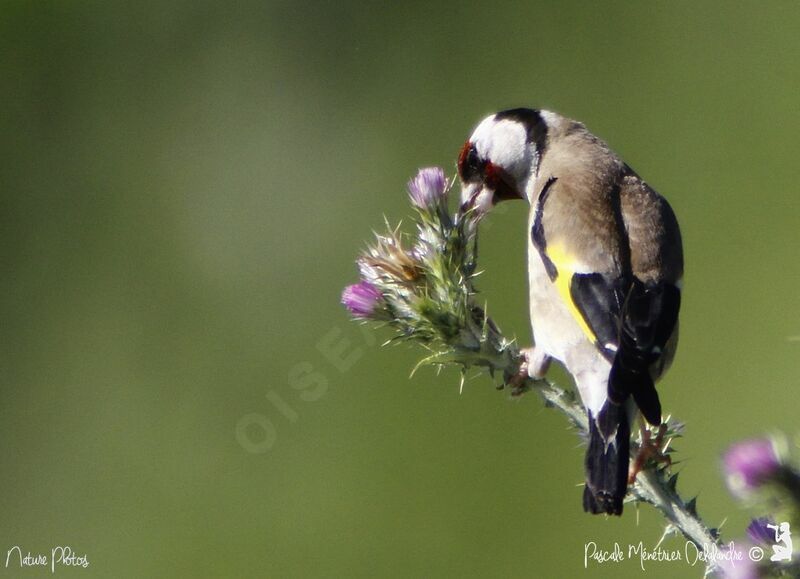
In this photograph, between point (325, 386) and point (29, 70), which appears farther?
point (29, 70)

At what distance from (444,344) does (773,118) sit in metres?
3.51

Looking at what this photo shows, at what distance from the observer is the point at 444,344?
1.69 m

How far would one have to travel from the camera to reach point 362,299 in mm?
1760

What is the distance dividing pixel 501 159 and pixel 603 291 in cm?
78

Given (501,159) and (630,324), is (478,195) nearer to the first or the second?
(501,159)

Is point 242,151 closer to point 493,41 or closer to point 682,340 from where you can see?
point 493,41

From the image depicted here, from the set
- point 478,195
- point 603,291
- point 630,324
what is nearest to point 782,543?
point 630,324

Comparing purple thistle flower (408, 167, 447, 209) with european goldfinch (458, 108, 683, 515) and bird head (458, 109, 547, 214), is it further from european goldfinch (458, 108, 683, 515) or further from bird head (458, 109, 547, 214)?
bird head (458, 109, 547, 214)

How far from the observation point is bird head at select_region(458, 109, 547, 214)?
2576 millimetres

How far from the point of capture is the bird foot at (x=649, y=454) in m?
1.58

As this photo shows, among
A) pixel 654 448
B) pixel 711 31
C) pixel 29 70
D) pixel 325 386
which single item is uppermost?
pixel 29 70

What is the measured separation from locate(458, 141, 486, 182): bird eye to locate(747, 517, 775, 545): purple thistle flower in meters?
1.60

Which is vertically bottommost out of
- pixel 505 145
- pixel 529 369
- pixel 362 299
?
pixel 529 369

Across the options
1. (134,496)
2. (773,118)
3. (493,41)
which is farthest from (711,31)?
(134,496)
